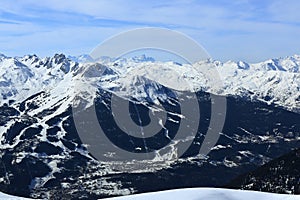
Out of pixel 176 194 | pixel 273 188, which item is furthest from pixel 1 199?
pixel 273 188

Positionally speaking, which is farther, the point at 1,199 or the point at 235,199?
the point at 1,199

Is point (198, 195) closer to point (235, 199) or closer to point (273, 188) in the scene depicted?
point (235, 199)

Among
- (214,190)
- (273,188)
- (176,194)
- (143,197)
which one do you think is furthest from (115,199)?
(273,188)

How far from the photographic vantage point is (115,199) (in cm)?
5684

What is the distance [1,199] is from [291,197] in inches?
1565

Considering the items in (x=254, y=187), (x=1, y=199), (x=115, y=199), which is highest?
(x=115, y=199)

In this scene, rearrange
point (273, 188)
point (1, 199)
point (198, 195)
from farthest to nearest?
point (273, 188), point (1, 199), point (198, 195)

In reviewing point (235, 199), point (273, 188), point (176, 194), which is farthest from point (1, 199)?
point (273, 188)

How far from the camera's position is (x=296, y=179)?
192 meters

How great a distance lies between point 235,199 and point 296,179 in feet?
474

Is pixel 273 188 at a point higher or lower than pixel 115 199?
lower

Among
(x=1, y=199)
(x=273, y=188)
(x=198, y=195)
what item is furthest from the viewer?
(x=273, y=188)

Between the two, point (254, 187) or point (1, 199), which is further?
point (254, 187)

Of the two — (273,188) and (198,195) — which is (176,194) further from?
(273,188)
